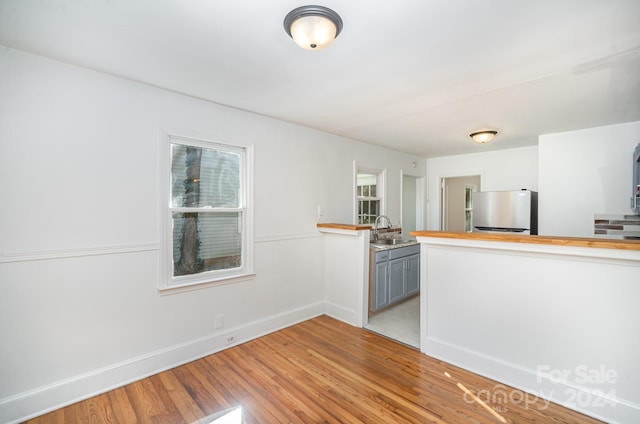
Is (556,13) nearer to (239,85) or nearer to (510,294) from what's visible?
(510,294)

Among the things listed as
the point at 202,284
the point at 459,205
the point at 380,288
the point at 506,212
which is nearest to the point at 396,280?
the point at 380,288

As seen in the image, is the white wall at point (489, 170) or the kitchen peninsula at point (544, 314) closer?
the kitchen peninsula at point (544, 314)

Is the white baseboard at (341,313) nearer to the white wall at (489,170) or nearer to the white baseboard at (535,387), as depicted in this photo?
the white baseboard at (535,387)

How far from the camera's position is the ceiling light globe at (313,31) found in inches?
58.6

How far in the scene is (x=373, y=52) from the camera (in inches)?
73.8

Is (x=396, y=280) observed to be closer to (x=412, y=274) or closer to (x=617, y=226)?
(x=412, y=274)

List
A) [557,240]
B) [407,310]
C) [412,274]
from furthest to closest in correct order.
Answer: [412,274] → [407,310] → [557,240]

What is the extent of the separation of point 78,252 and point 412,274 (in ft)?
13.2

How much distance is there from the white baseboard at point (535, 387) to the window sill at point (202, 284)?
1.99 metres

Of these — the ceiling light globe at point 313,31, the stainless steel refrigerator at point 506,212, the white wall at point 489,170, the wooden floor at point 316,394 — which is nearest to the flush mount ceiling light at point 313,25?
the ceiling light globe at point 313,31

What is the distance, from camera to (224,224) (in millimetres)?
2961

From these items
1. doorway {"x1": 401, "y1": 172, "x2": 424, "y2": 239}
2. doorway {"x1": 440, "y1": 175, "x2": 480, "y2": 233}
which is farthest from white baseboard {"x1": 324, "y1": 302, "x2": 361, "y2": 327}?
doorway {"x1": 440, "y1": 175, "x2": 480, "y2": 233}

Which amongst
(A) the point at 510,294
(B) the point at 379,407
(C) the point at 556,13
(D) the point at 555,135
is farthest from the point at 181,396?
(D) the point at 555,135

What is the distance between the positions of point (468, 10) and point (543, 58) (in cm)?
90
